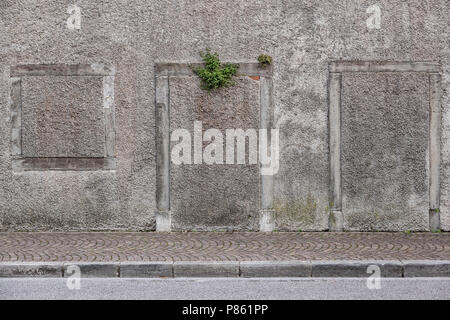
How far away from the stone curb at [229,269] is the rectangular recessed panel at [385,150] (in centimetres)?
273

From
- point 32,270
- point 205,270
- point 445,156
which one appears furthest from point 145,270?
point 445,156

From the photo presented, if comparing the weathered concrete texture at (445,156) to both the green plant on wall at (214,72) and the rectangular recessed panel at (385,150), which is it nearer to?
the rectangular recessed panel at (385,150)

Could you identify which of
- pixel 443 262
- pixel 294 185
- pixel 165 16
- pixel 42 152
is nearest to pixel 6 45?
pixel 42 152

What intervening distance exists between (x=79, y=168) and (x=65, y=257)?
2.55 meters

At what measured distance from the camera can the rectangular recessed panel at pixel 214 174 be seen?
1036 centimetres

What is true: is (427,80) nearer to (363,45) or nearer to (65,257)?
(363,45)

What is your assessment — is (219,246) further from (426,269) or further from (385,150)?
(385,150)

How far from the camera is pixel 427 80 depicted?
1031cm

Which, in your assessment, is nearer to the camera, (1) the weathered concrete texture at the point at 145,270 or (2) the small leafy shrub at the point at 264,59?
(1) the weathered concrete texture at the point at 145,270

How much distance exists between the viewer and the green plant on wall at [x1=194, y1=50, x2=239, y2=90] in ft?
33.7

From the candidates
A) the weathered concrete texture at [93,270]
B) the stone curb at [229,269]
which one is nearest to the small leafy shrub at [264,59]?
the stone curb at [229,269]

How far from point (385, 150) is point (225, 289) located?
4.51m

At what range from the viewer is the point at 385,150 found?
10.4 metres

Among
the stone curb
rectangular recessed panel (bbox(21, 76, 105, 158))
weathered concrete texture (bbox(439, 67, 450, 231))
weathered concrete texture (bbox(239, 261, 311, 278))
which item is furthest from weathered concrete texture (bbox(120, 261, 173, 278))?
weathered concrete texture (bbox(439, 67, 450, 231))
